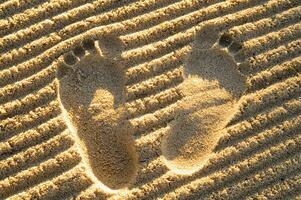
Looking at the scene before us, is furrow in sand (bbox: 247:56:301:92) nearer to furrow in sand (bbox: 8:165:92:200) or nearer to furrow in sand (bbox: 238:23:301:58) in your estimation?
furrow in sand (bbox: 238:23:301:58)

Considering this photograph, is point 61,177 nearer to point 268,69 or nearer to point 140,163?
point 140,163

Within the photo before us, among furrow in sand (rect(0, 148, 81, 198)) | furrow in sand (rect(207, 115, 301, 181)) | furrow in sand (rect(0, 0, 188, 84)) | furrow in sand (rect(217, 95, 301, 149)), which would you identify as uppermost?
furrow in sand (rect(0, 0, 188, 84))

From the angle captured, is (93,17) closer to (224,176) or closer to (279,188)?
(224,176)

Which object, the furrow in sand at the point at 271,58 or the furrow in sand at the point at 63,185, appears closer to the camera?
the furrow in sand at the point at 63,185

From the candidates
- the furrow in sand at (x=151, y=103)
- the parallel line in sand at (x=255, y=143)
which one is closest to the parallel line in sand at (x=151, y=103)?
the furrow in sand at (x=151, y=103)

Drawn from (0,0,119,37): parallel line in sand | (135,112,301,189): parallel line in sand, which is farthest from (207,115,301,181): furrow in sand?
(0,0,119,37): parallel line in sand

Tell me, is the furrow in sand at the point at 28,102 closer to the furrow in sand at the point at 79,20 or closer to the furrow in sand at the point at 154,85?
the furrow in sand at the point at 79,20

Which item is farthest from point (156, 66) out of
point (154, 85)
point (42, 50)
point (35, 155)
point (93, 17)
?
point (35, 155)
